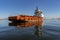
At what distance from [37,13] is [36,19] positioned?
9.10m

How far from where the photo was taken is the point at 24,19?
4594cm

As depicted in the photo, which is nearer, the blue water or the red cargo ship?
the blue water

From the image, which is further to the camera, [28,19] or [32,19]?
[32,19]

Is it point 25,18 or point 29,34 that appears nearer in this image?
point 29,34

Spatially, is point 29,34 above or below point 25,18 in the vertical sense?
below

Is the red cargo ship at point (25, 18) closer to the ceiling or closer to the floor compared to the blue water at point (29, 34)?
closer to the ceiling

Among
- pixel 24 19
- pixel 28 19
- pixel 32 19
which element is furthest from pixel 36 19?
pixel 24 19

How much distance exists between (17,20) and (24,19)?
325cm

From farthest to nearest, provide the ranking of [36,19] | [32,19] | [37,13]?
[37,13], [36,19], [32,19]

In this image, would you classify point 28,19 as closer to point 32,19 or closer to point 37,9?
point 32,19

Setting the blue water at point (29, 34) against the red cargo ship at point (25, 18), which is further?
the red cargo ship at point (25, 18)

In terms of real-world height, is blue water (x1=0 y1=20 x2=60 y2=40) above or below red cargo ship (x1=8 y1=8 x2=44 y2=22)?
below

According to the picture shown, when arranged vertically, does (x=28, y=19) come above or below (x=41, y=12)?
below

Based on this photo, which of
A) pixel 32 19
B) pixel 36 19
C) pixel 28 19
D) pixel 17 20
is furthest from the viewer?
pixel 36 19
